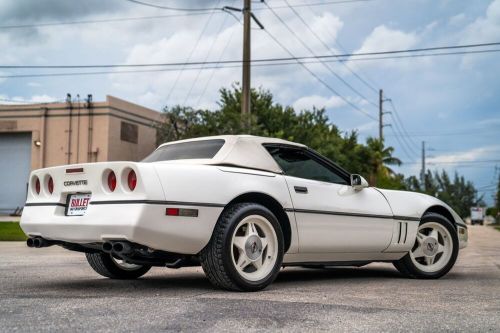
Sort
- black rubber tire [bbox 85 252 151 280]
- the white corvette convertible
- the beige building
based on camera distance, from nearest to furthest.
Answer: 1. the white corvette convertible
2. black rubber tire [bbox 85 252 151 280]
3. the beige building

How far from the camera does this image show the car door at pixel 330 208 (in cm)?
579

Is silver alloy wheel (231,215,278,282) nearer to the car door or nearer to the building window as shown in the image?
the car door

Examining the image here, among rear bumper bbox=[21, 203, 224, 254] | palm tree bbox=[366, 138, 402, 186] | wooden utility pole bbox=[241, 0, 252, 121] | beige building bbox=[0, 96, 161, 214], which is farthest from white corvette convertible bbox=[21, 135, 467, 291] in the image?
palm tree bbox=[366, 138, 402, 186]

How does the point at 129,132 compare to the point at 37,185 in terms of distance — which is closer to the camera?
the point at 37,185

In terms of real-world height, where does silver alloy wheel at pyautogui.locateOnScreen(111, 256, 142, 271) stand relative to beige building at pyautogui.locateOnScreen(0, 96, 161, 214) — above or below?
below

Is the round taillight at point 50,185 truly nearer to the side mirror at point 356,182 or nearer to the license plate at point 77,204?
the license plate at point 77,204

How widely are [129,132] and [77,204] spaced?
3423cm

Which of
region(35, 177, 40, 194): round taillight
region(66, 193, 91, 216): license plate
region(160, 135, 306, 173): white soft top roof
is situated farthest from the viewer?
region(35, 177, 40, 194): round taillight

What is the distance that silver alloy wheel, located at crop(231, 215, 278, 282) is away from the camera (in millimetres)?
5180

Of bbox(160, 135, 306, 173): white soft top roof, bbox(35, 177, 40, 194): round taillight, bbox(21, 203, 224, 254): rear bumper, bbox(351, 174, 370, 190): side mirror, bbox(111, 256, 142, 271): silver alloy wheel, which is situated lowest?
bbox(111, 256, 142, 271): silver alloy wheel

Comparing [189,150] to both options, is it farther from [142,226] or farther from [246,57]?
[246,57]

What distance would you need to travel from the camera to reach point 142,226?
468 cm

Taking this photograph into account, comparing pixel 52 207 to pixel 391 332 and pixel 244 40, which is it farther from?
pixel 244 40

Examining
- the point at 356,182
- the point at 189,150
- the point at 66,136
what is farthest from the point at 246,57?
the point at 66,136
